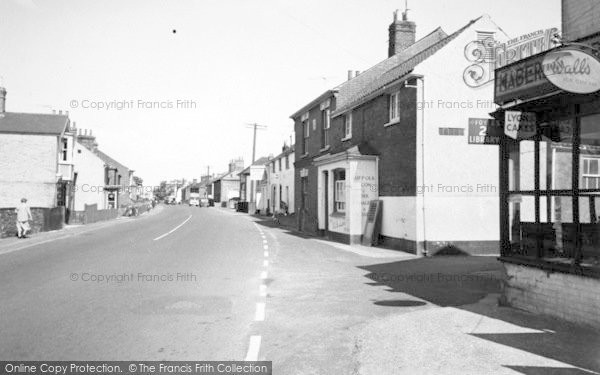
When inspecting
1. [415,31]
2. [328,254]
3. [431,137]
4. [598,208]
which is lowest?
[328,254]

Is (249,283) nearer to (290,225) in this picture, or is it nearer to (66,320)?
(66,320)

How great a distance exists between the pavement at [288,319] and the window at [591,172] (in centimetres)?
578

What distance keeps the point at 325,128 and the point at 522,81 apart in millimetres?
18932

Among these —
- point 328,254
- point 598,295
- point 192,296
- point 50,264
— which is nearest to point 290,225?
point 328,254

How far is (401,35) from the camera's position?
26.1m

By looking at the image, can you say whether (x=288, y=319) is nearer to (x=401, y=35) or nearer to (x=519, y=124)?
(x=519, y=124)

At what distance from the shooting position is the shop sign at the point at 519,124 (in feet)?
25.6

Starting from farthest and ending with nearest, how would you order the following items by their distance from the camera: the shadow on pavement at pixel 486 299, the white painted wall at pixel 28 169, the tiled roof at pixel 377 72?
the white painted wall at pixel 28 169 < the tiled roof at pixel 377 72 < the shadow on pavement at pixel 486 299

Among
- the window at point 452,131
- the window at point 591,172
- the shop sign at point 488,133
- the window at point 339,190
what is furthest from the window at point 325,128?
the shop sign at point 488,133

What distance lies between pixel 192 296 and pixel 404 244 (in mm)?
10006

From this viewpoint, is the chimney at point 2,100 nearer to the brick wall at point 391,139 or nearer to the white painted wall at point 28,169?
the white painted wall at point 28,169

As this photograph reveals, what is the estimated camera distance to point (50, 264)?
12.4 m

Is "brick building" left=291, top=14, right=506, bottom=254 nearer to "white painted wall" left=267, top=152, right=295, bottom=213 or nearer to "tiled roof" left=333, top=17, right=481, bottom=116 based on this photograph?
"tiled roof" left=333, top=17, right=481, bottom=116

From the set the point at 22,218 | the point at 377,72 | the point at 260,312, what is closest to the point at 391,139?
the point at 377,72
